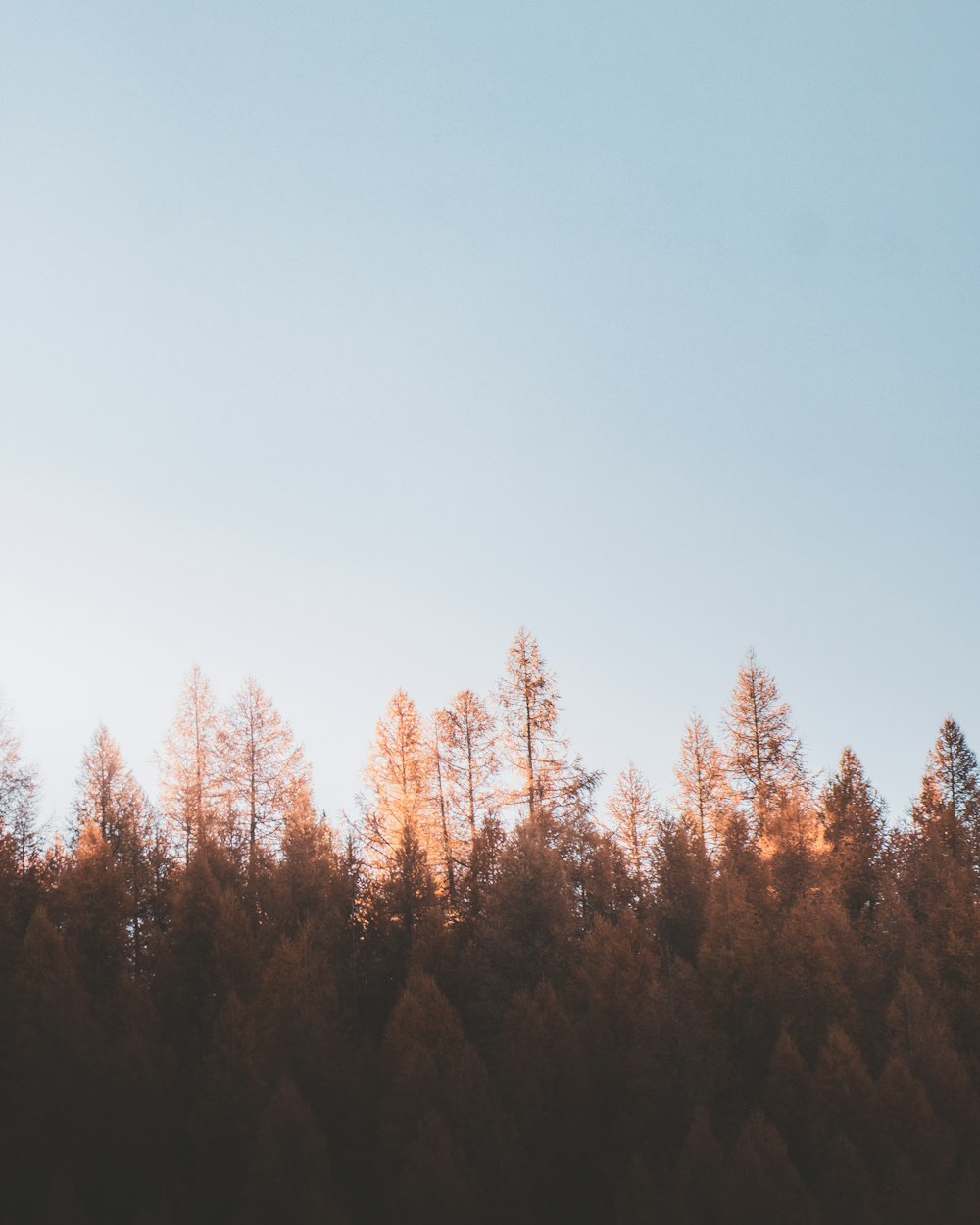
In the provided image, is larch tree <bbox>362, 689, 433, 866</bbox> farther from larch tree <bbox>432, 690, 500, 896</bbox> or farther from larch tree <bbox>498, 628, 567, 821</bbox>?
larch tree <bbox>498, 628, 567, 821</bbox>

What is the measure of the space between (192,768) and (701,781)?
26.1 metres

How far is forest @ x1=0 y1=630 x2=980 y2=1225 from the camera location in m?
37.9

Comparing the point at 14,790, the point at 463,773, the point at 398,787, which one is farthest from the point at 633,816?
the point at 14,790

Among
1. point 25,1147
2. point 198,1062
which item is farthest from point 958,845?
point 25,1147

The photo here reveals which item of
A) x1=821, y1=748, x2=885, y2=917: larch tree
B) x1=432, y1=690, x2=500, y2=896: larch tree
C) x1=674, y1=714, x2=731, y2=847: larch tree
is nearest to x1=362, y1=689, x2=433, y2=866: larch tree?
x1=432, y1=690, x2=500, y2=896: larch tree

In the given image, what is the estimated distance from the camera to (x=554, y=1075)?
4306 cm

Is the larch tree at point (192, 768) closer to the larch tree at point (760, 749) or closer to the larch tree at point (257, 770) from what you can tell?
the larch tree at point (257, 770)

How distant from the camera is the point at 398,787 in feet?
178

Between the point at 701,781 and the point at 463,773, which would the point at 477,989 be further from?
the point at 701,781

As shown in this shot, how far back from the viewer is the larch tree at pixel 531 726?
1981 inches

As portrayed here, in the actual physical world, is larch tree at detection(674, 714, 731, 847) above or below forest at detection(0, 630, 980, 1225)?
above

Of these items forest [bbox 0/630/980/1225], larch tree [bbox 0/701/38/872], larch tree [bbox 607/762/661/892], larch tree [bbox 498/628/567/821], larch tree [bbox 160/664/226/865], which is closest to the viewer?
forest [bbox 0/630/980/1225]

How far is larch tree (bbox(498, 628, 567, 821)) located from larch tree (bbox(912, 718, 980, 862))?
22.2 metres

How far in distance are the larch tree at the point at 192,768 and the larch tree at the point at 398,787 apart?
7.11 meters
